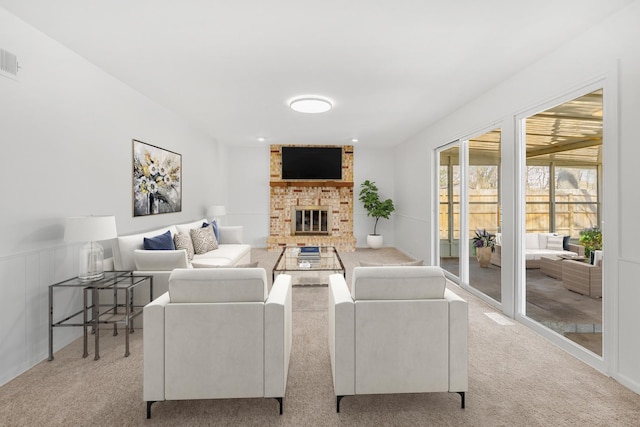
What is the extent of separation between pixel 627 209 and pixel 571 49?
1450mm

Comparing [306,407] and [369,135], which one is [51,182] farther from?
[369,135]

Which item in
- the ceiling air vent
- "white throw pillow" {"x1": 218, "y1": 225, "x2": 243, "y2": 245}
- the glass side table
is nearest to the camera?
the ceiling air vent

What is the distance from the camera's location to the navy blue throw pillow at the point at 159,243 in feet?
11.7

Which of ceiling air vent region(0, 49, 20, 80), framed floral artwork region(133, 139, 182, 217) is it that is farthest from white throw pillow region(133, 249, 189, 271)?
ceiling air vent region(0, 49, 20, 80)

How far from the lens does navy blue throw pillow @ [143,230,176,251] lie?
3.57 m

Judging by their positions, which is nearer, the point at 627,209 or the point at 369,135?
the point at 627,209

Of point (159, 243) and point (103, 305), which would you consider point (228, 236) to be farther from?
point (103, 305)

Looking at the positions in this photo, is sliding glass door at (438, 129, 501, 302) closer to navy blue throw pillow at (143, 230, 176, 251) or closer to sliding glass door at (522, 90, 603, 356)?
sliding glass door at (522, 90, 603, 356)

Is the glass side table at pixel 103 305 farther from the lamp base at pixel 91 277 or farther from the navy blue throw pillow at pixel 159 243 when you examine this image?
the navy blue throw pillow at pixel 159 243

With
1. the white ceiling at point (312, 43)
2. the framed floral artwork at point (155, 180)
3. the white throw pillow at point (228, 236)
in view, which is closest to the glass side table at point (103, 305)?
the framed floral artwork at point (155, 180)

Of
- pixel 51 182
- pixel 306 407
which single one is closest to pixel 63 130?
pixel 51 182

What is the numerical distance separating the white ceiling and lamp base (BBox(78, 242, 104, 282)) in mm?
1830

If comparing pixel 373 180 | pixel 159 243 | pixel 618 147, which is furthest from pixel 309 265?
pixel 373 180

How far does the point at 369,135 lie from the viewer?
22.1 feet
